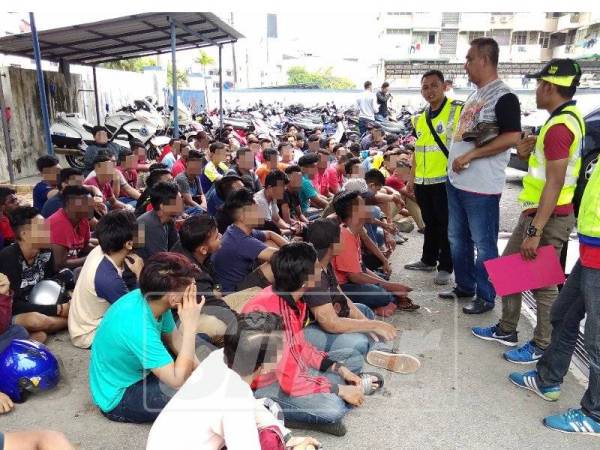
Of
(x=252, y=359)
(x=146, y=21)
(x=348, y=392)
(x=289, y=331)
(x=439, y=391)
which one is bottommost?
(x=439, y=391)

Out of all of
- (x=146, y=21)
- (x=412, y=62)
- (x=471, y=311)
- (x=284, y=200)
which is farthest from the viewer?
(x=412, y=62)

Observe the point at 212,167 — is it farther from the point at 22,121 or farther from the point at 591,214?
the point at 22,121

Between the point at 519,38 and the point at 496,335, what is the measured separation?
32.6 m

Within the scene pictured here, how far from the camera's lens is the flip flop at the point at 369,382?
2.60 meters

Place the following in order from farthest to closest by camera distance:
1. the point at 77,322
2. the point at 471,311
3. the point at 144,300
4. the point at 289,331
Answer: the point at 471,311, the point at 77,322, the point at 289,331, the point at 144,300

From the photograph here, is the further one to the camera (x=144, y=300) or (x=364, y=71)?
(x=364, y=71)

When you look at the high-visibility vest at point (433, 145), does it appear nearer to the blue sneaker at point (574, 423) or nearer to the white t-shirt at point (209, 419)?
the blue sneaker at point (574, 423)

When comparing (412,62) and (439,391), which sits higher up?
(412,62)

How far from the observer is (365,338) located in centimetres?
282

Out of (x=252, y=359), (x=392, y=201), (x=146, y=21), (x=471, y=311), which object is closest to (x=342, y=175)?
(x=392, y=201)

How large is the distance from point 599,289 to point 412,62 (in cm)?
2529

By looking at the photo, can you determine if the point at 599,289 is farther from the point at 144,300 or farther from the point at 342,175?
the point at 342,175

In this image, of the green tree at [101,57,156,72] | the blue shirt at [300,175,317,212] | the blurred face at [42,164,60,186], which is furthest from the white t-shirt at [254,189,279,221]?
the green tree at [101,57,156,72]

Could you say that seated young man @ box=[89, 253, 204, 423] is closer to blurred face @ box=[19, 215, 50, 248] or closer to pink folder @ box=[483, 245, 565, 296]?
blurred face @ box=[19, 215, 50, 248]
